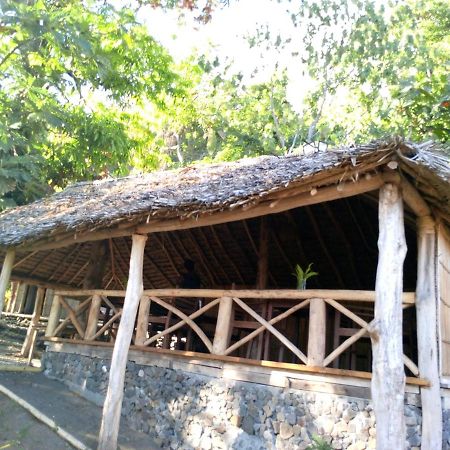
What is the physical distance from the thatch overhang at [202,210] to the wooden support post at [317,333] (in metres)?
1.12

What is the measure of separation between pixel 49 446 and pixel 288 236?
4614 mm

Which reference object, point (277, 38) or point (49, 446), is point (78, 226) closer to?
point (49, 446)

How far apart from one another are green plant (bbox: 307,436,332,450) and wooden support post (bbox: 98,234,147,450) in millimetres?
2126

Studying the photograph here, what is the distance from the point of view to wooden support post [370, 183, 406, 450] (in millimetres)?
3605

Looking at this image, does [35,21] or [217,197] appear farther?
[35,21]

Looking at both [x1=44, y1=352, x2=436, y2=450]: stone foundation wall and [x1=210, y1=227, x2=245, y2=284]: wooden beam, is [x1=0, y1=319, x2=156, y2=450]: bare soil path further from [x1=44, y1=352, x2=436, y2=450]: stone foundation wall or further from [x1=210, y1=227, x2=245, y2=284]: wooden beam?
[x1=210, y1=227, x2=245, y2=284]: wooden beam

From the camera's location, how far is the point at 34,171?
453 inches

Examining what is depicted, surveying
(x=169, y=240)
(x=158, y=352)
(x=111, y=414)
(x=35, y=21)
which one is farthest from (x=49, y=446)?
(x=35, y=21)

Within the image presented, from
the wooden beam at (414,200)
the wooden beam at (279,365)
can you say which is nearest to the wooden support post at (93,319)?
the wooden beam at (279,365)

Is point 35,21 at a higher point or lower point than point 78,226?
higher

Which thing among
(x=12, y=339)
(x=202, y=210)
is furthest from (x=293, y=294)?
(x=12, y=339)

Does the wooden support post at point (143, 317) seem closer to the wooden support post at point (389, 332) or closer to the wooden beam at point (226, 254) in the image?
the wooden beam at point (226, 254)

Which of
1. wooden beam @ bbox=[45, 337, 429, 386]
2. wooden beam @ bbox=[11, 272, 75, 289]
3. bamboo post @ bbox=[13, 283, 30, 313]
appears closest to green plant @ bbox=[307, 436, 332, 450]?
wooden beam @ bbox=[45, 337, 429, 386]

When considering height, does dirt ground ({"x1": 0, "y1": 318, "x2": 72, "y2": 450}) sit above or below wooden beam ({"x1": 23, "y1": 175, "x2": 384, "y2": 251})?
below
